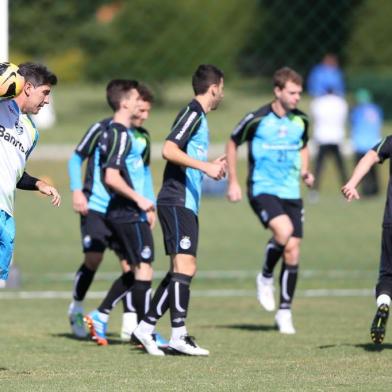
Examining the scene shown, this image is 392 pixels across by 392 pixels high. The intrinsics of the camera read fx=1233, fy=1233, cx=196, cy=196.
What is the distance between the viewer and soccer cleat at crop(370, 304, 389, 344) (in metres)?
8.85

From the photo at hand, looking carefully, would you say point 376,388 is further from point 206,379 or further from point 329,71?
point 329,71

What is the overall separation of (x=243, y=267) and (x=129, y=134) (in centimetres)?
686

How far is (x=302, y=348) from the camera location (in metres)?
9.72

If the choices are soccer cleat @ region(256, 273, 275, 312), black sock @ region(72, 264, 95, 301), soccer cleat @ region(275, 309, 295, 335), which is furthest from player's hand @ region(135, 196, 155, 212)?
soccer cleat @ region(256, 273, 275, 312)

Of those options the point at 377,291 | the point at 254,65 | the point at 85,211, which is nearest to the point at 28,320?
the point at 85,211

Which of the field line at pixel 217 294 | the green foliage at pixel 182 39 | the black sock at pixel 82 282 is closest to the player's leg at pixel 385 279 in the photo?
the black sock at pixel 82 282

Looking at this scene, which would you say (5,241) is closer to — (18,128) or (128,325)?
(18,128)

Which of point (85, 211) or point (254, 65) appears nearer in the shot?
point (85, 211)

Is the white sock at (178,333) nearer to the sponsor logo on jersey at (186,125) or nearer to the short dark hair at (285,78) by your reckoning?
the sponsor logo on jersey at (186,125)

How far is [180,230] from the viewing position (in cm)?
940

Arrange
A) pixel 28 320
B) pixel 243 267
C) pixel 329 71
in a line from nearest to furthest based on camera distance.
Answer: pixel 28 320 < pixel 243 267 < pixel 329 71

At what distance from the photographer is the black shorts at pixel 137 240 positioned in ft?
33.1

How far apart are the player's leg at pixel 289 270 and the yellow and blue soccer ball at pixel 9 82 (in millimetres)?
4190

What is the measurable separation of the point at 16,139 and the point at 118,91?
2350mm
